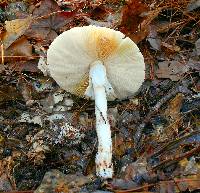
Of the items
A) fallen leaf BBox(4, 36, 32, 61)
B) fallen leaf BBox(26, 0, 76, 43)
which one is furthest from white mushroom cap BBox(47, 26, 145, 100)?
fallen leaf BBox(26, 0, 76, 43)

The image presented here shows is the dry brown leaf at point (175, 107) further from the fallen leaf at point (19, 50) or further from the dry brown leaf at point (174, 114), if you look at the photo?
the fallen leaf at point (19, 50)

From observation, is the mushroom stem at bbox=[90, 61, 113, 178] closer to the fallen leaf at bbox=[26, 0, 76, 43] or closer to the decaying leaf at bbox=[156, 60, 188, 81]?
the decaying leaf at bbox=[156, 60, 188, 81]

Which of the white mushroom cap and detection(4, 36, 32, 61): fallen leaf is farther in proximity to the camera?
detection(4, 36, 32, 61): fallen leaf

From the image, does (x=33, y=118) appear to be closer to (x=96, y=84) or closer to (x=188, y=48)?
(x=96, y=84)

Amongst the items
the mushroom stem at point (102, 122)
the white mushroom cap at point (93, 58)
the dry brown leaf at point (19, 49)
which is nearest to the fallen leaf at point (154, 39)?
the white mushroom cap at point (93, 58)

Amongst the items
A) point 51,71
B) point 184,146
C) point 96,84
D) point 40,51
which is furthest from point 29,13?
point 184,146

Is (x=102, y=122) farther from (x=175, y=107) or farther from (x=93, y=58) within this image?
(x=175, y=107)
